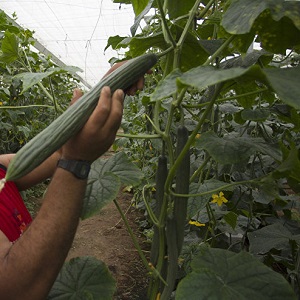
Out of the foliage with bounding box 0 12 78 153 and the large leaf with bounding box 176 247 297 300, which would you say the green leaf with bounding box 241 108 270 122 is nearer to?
the large leaf with bounding box 176 247 297 300

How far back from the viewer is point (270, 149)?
37.6 inches

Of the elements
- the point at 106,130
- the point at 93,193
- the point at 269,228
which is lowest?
the point at 269,228

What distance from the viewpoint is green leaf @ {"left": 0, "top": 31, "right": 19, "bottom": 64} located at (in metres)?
1.23

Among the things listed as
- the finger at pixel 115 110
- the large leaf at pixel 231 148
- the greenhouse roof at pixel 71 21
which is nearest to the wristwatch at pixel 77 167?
the finger at pixel 115 110

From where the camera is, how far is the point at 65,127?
74 centimetres

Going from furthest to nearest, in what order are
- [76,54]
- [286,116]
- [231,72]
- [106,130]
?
1. [76,54]
2. [286,116]
3. [106,130]
4. [231,72]

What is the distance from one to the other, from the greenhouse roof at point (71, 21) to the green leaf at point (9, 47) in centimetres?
442

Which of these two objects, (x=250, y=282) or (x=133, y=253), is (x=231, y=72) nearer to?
(x=250, y=282)

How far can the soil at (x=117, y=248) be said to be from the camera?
7.94ft

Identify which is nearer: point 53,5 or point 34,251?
point 34,251

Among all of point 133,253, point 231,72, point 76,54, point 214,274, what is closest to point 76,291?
point 214,274

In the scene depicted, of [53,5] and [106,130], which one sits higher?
[53,5]

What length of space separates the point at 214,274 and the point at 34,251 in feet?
1.37

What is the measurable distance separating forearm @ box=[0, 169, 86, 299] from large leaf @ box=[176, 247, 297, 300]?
30 cm
